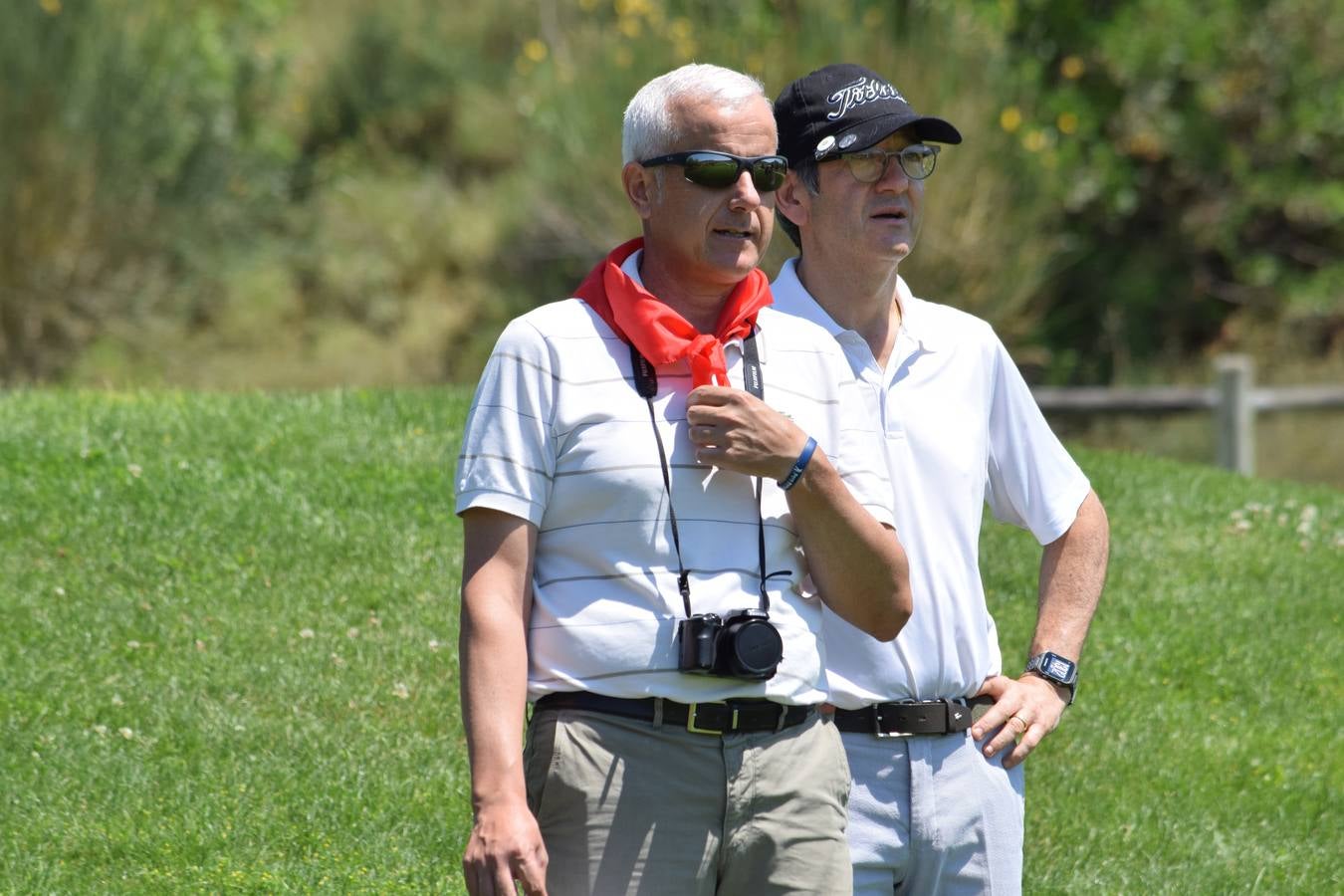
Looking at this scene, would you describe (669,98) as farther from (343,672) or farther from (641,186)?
(343,672)

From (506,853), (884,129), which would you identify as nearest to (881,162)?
(884,129)

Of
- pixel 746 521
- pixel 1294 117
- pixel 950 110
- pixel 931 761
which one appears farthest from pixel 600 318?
pixel 1294 117

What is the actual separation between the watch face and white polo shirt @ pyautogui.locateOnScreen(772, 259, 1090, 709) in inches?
3.8

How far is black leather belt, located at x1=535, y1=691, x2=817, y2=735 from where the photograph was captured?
259 cm

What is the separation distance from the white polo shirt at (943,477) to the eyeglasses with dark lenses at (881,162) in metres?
0.23

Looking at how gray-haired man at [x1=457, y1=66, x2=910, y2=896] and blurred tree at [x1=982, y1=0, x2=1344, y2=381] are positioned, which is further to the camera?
blurred tree at [x1=982, y1=0, x2=1344, y2=381]

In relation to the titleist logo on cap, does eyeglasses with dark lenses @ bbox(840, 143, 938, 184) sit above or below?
below

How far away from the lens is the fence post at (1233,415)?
1140cm

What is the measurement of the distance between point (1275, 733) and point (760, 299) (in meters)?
3.70

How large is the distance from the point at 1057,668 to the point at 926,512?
1.46 ft

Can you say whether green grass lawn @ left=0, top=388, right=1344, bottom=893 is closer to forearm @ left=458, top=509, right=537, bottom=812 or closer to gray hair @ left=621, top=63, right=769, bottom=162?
forearm @ left=458, top=509, right=537, bottom=812

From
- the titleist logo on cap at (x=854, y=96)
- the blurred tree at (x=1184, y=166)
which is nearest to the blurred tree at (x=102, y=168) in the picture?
the blurred tree at (x=1184, y=166)

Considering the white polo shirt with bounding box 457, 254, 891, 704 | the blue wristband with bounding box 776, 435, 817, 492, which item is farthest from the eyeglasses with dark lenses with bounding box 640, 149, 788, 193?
the blue wristband with bounding box 776, 435, 817, 492

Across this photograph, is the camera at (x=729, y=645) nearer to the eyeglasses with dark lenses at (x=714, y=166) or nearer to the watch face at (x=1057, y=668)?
the eyeglasses with dark lenses at (x=714, y=166)
